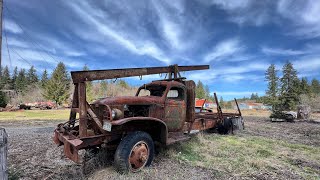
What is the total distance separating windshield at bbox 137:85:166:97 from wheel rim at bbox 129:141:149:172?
2187 mm

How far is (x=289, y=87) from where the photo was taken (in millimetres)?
46250

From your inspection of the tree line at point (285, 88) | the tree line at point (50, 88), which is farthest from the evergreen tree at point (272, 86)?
the tree line at point (50, 88)

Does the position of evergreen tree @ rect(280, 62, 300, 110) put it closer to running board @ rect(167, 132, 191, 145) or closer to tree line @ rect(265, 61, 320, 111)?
tree line @ rect(265, 61, 320, 111)

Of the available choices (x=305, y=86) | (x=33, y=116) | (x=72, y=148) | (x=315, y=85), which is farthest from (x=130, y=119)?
(x=315, y=85)

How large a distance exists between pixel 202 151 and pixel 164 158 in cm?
149

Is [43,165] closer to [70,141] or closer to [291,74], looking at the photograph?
[70,141]

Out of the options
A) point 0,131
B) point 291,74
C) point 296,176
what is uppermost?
point 291,74

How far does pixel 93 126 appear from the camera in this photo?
5.48 meters

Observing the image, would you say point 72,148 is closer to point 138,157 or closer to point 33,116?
point 138,157

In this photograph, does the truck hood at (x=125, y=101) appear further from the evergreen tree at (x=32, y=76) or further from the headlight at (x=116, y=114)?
the evergreen tree at (x=32, y=76)

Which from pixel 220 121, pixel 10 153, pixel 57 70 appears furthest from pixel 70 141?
pixel 57 70

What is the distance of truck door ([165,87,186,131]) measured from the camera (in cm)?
643

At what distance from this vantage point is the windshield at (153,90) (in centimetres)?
695

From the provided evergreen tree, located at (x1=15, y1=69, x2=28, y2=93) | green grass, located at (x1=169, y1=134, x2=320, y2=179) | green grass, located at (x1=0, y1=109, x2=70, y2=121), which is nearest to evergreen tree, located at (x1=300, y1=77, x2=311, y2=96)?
green grass, located at (x1=0, y1=109, x2=70, y2=121)
